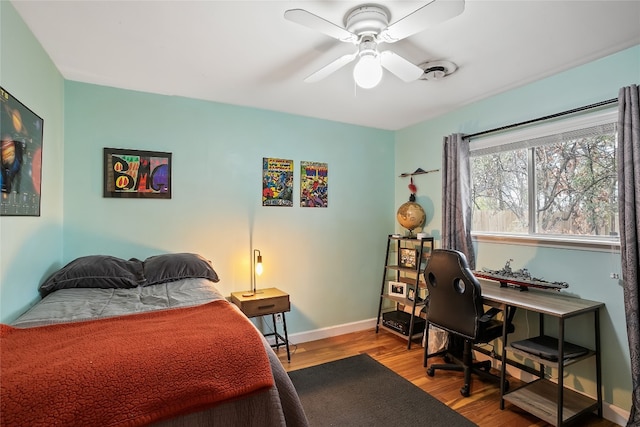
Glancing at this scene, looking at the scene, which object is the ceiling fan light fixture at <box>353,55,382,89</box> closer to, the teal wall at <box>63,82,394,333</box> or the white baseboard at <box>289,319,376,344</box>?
the teal wall at <box>63,82,394,333</box>

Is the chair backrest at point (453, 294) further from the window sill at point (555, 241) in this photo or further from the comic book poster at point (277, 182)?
the comic book poster at point (277, 182)

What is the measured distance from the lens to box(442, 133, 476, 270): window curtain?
2998mm

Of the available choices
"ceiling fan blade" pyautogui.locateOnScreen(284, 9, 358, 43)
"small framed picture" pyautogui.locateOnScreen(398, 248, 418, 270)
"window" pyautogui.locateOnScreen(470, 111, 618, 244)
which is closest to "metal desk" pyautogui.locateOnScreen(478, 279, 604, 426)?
"window" pyautogui.locateOnScreen(470, 111, 618, 244)

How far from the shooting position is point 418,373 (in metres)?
2.70

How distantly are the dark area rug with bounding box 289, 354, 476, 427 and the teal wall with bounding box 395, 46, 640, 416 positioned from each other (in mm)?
1025

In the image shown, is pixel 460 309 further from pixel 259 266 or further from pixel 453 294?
pixel 259 266

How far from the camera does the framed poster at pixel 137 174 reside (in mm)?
2652

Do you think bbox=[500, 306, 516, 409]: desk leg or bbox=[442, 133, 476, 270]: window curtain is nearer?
bbox=[500, 306, 516, 409]: desk leg

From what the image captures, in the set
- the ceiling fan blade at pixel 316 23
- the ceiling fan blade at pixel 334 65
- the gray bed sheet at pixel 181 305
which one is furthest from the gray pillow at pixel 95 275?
the ceiling fan blade at pixel 316 23

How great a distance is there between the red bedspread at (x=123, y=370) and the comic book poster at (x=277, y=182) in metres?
1.91

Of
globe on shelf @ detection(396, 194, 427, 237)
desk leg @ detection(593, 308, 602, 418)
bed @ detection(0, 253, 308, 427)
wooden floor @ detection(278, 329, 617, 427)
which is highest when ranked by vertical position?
globe on shelf @ detection(396, 194, 427, 237)

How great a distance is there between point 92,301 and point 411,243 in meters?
3.06

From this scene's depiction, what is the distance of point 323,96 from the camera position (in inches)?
114

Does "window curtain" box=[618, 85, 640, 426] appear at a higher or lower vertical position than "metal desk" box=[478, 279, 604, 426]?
higher
